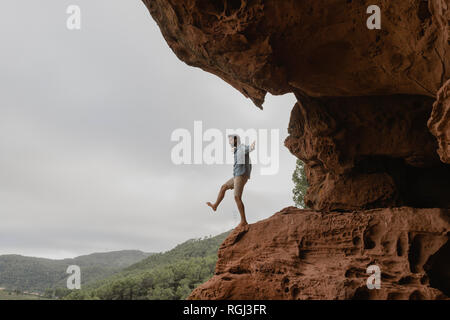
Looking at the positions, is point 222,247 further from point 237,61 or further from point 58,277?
point 58,277

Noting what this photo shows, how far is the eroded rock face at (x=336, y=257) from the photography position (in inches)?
192

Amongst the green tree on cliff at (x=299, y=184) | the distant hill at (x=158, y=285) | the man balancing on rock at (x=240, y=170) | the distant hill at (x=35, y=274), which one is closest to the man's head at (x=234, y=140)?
the man balancing on rock at (x=240, y=170)

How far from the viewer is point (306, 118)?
8.07 m

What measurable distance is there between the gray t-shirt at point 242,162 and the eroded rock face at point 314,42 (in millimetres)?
1578

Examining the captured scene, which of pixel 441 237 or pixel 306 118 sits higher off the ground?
pixel 306 118

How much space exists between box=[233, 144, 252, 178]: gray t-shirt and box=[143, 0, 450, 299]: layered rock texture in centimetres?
136

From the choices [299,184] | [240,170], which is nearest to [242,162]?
[240,170]

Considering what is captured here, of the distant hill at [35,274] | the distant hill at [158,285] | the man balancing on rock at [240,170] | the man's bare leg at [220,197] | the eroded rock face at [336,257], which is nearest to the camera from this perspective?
the eroded rock face at [336,257]

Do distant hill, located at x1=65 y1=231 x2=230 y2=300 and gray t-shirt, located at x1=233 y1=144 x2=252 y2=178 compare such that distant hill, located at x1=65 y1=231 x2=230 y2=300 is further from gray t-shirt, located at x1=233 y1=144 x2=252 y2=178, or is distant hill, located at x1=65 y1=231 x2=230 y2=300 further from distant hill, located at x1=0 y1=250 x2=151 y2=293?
gray t-shirt, located at x1=233 y1=144 x2=252 y2=178

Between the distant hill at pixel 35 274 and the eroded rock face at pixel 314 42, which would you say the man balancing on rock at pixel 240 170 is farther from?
the distant hill at pixel 35 274

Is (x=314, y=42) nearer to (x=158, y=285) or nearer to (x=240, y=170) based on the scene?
(x=240, y=170)
